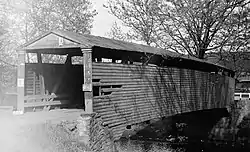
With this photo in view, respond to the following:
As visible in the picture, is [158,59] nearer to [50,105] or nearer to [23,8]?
[50,105]

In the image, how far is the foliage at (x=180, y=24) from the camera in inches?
610

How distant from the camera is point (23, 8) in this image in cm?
1795

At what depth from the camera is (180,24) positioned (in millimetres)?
17266

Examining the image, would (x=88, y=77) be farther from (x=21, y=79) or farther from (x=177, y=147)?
(x=177, y=147)

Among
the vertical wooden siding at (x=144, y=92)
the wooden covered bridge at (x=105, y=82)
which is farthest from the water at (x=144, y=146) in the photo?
the wooden covered bridge at (x=105, y=82)

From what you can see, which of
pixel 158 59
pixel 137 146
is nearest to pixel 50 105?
pixel 158 59

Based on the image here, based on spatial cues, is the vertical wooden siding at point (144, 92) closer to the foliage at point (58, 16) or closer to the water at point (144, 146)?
the water at point (144, 146)

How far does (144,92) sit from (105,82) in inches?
94.4

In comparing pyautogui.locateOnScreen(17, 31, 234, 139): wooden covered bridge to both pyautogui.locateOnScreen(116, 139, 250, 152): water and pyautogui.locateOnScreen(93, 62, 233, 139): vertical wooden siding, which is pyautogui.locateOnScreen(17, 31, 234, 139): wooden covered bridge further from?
pyautogui.locateOnScreen(116, 139, 250, 152): water

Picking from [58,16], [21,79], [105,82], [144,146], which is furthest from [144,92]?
[58,16]

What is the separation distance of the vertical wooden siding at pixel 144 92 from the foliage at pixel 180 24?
2377 mm

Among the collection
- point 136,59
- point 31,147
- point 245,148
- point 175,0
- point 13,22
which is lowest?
point 245,148

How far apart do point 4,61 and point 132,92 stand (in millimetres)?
9564

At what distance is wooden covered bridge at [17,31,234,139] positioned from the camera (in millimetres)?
8703
